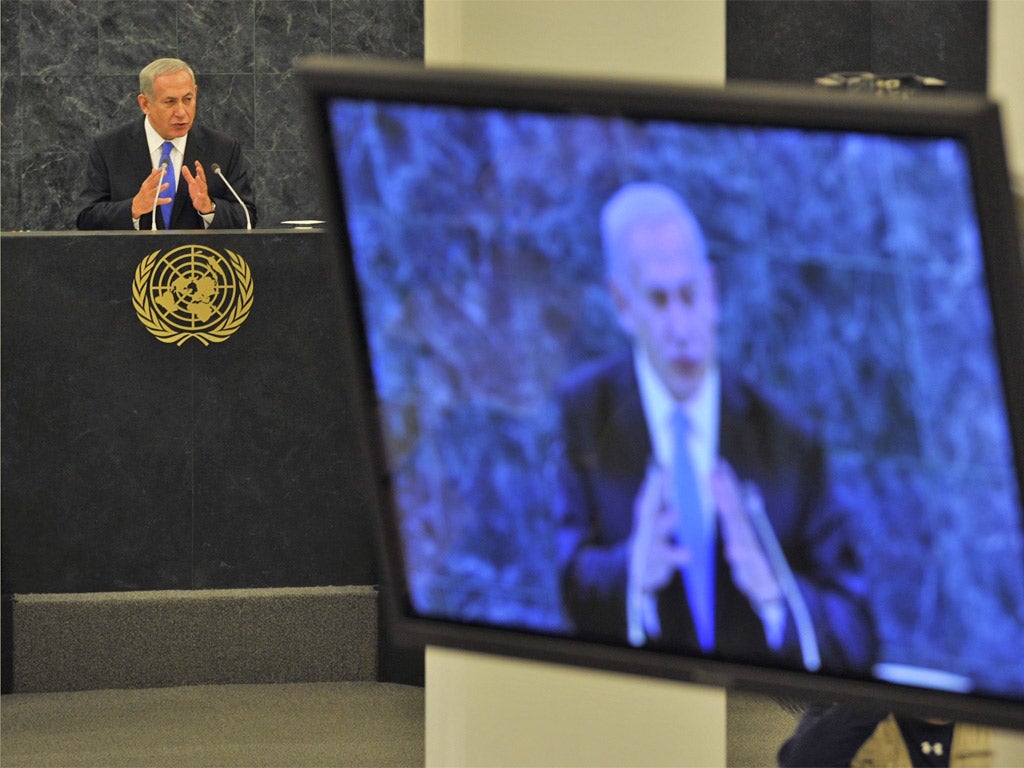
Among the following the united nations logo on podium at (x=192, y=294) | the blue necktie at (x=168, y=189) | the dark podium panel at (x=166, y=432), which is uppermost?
the blue necktie at (x=168, y=189)

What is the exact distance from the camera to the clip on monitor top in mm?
1017

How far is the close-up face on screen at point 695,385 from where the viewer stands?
103 cm

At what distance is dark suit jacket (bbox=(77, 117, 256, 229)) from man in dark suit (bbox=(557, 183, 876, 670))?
502 centimetres

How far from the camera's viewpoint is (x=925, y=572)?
1.08 m

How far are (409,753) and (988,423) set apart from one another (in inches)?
153

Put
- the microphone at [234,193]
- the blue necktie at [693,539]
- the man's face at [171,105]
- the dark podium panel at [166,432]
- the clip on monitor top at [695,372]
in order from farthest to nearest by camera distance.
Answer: the man's face at [171,105] < the microphone at [234,193] < the dark podium panel at [166,432] < the blue necktie at [693,539] < the clip on monitor top at [695,372]

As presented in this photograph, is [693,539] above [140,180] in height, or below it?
below

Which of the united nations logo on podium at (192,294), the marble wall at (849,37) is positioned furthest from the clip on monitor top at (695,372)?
the marble wall at (849,37)

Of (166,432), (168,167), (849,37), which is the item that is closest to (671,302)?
(166,432)

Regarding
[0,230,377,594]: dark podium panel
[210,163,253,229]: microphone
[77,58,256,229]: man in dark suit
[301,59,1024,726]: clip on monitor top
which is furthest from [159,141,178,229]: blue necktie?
[301,59,1024,726]: clip on monitor top

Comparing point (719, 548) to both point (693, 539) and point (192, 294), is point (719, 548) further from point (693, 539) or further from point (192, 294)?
point (192, 294)

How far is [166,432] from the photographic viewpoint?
540 centimetres

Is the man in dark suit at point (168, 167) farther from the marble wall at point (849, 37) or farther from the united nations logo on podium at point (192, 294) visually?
the marble wall at point (849, 37)

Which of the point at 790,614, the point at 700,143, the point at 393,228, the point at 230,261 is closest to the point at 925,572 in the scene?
the point at 790,614
